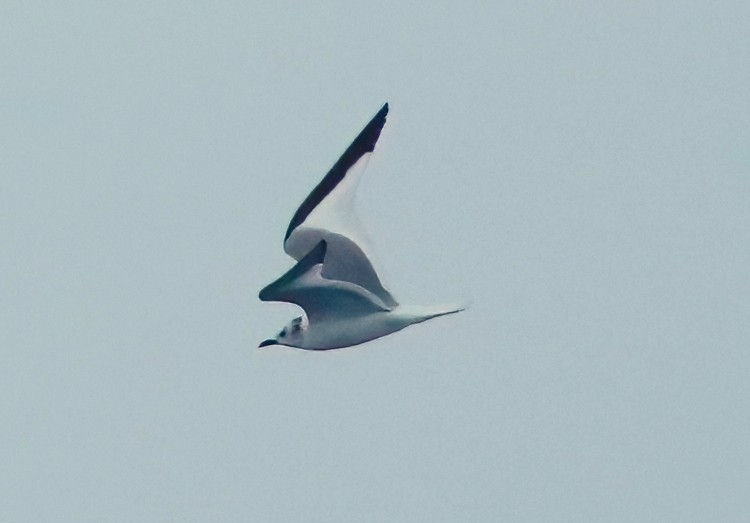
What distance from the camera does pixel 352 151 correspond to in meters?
26.9

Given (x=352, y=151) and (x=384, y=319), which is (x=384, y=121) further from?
(x=384, y=319)

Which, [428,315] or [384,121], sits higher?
[384,121]

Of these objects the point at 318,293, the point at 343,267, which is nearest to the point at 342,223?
the point at 343,267

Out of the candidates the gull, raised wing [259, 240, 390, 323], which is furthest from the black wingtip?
raised wing [259, 240, 390, 323]

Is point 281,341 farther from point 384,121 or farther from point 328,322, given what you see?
point 384,121

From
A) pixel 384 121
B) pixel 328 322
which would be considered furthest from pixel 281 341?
pixel 384 121

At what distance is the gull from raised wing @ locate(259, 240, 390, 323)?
0.03 ft

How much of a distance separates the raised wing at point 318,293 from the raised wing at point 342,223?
0.10 metres

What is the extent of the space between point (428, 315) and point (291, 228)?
181 centimetres

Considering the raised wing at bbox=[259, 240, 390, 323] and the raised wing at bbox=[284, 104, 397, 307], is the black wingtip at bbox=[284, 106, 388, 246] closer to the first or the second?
the raised wing at bbox=[284, 104, 397, 307]

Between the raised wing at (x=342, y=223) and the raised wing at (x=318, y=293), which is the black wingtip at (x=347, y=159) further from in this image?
the raised wing at (x=318, y=293)

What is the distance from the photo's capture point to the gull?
26656 mm

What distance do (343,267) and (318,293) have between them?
0.42 meters

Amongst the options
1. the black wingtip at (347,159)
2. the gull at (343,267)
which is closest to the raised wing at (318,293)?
the gull at (343,267)
